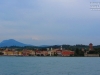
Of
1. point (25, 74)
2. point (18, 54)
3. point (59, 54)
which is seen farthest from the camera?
point (18, 54)

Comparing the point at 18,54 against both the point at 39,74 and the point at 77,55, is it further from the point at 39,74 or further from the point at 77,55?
the point at 39,74

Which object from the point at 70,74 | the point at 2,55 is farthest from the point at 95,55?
the point at 70,74

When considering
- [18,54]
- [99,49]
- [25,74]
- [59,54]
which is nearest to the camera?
[25,74]

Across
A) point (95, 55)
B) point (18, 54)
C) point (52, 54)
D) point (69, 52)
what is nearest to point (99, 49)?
point (95, 55)

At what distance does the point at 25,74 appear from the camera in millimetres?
34219

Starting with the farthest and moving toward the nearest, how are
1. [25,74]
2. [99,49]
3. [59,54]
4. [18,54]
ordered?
[18,54] → [59,54] → [99,49] → [25,74]

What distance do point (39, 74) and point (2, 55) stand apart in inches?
6019

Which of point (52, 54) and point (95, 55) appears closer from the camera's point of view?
point (95, 55)

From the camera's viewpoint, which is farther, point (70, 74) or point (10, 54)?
point (10, 54)

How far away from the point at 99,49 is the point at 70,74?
118 m

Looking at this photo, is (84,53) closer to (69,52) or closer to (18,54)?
(69,52)

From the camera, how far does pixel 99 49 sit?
150125 millimetres

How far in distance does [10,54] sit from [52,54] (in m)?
30.1

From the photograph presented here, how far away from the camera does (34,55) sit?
575 ft
